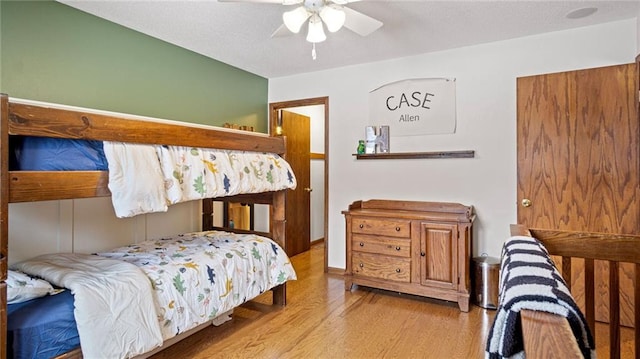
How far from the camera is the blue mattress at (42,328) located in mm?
1398

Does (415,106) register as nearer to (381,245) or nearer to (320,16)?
(381,245)

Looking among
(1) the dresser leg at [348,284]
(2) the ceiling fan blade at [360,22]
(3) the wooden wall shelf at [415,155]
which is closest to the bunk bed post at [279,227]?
(1) the dresser leg at [348,284]

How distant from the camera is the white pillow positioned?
5.03ft

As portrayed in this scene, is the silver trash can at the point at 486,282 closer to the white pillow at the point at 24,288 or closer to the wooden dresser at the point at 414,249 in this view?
the wooden dresser at the point at 414,249

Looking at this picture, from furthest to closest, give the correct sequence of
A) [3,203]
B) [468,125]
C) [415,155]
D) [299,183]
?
[299,183]
[415,155]
[468,125]
[3,203]

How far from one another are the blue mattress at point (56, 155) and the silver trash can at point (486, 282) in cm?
280

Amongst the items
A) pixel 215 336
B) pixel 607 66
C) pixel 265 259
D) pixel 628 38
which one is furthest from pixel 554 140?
pixel 215 336

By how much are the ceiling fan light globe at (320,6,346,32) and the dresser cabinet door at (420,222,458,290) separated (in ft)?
5.81

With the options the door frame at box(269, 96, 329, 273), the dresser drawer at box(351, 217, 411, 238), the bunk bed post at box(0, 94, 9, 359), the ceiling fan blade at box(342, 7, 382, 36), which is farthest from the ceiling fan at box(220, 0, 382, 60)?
the door frame at box(269, 96, 329, 273)

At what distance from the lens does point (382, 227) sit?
10.2 ft

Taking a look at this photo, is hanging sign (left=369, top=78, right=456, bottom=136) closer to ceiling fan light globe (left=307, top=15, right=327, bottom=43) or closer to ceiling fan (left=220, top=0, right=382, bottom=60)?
ceiling fan (left=220, top=0, right=382, bottom=60)

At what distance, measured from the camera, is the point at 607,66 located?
259 cm

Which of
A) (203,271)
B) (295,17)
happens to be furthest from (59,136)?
(295,17)

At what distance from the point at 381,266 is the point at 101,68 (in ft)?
9.19
